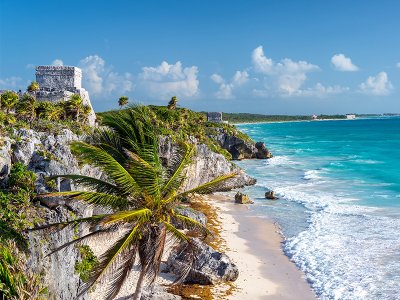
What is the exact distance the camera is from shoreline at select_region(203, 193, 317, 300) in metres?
16.2

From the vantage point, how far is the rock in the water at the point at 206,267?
53.6 feet

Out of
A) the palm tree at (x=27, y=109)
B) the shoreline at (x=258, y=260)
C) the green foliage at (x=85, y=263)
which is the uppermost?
the palm tree at (x=27, y=109)

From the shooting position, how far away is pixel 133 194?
9.98 meters

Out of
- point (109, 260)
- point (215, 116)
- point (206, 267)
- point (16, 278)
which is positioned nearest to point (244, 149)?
point (215, 116)

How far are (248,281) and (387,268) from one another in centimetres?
673

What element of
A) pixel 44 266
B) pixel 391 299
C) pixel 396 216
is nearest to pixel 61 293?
pixel 44 266

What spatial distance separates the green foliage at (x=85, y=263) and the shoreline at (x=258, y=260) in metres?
5.36

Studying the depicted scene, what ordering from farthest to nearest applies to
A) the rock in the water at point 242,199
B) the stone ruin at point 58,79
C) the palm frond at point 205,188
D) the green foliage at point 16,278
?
the stone ruin at point 58,79 < the rock in the water at point 242,199 < the palm frond at point 205,188 < the green foliage at point 16,278

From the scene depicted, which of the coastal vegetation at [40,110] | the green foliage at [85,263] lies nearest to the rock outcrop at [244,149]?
the coastal vegetation at [40,110]

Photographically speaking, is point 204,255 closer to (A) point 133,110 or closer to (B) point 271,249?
(B) point 271,249

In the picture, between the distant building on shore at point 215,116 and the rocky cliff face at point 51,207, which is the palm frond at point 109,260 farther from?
the distant building on shore at point 215,116

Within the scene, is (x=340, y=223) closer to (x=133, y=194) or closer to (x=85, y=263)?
(x=85, y=263)

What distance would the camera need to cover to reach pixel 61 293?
36.6 ft

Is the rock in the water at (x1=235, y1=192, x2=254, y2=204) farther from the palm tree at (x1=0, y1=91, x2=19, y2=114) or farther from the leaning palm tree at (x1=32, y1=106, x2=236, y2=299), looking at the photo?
the leaning palm tree at (x1=32, y1=106, x2=236, y2=299)
